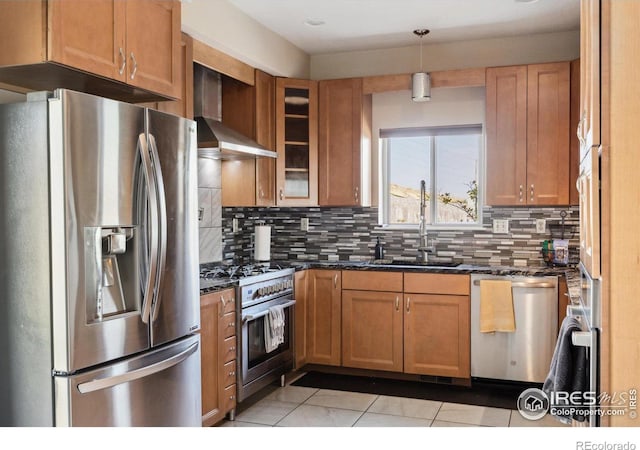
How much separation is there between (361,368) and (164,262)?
243 cm

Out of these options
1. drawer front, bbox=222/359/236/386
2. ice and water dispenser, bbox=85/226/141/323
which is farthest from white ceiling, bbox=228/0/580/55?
drawer front, bbox=222/359/236/386

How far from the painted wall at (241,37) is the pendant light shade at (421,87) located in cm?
102

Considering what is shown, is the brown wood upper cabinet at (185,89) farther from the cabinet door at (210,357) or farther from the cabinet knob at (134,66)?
the cabinet door at (210,357)

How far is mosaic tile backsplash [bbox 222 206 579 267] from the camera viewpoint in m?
4.60

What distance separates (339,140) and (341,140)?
0.02 meters

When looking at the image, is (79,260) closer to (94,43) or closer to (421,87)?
(94,43)

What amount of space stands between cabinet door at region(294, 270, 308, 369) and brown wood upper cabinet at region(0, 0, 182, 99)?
77.3 inches

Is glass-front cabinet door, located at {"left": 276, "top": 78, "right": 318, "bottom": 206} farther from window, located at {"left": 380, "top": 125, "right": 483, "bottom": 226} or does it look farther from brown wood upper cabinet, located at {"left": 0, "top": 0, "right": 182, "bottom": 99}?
brown wood upper cabinet, located at {"left": 0, "top": 0, "right": 182, "bottom": 99}

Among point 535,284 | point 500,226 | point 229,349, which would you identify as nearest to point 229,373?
point 229,349

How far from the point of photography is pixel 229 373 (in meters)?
3.52

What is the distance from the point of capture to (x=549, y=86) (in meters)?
4.30

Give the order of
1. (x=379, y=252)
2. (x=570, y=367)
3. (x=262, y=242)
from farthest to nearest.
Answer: (x=379, y=252) < (x=262, y=242) < (x=570, y=367)
